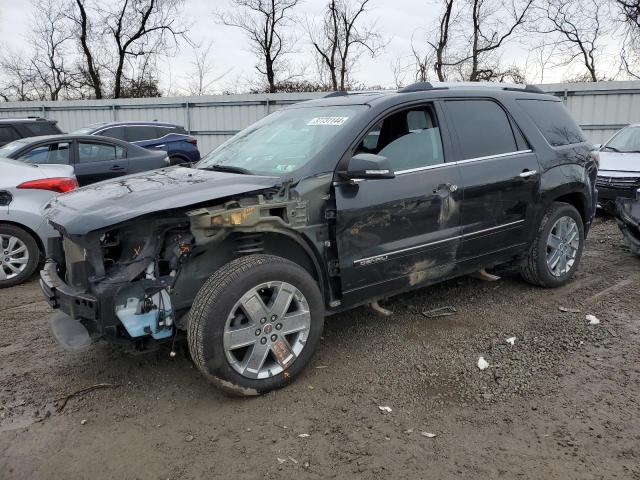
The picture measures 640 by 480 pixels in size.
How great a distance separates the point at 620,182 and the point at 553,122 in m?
4.26

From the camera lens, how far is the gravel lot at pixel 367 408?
2.58m

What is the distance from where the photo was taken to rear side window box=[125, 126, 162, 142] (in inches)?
510

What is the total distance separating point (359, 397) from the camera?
3.18 meters

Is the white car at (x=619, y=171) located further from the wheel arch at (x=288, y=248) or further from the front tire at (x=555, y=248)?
the wheel arch at (x=288, y=248)

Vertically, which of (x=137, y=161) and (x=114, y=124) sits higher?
(x=114, y=124)

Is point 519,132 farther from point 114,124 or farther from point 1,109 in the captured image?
point 1,109

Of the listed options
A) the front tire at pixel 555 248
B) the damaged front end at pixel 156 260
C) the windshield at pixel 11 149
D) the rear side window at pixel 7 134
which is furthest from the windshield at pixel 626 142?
the rear side window at pixel 7 134

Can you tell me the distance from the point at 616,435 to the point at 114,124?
1250 cm

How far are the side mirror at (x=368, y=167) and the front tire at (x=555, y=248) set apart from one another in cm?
214

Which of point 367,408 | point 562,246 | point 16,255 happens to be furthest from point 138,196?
point 562,246

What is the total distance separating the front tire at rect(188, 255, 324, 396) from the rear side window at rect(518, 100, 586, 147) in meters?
2.82

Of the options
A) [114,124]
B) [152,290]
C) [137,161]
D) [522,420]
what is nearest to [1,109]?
[114,124]

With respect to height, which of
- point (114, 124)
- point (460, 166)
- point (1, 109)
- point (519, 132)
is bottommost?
point (460, 166)

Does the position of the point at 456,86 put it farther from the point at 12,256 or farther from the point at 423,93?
the point at 12,256
